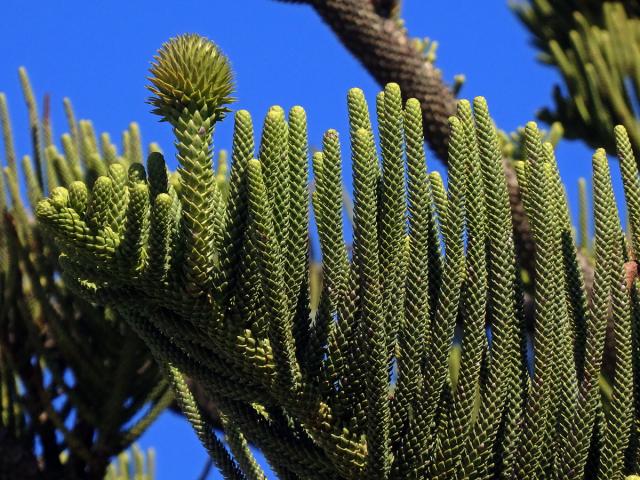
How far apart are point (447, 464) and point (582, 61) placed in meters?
3.27

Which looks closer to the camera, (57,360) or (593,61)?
(57,360)

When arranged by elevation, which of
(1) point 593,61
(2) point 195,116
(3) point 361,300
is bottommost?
(3) point 361,300

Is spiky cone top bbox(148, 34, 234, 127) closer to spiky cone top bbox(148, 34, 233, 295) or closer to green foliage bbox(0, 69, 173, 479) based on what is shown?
spiky cone top bbox(148, 34, 233, 295)

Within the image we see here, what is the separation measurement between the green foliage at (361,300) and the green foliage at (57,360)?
172 cm

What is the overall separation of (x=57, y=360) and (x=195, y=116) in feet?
6.80

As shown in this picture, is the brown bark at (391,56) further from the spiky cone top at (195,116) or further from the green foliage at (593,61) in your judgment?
the spiky cone top at (195,116)

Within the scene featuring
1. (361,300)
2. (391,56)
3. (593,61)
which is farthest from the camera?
(593,61)

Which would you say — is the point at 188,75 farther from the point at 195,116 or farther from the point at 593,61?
the point at 593,61

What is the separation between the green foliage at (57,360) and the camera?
11.8ft

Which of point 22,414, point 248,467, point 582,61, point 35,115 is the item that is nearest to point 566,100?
point 582,61

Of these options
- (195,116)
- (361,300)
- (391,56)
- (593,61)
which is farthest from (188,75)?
(593,61)

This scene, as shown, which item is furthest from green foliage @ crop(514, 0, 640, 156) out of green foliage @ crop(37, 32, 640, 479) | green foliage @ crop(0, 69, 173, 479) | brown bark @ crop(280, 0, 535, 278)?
green foliage @ crop(37, 32, 640, 479)

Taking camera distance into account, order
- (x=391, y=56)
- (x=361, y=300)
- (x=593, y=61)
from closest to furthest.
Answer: (x=361, y=300), (x=391, y=56), (x=593, y=61)

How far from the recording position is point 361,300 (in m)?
1.80
